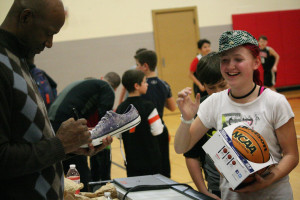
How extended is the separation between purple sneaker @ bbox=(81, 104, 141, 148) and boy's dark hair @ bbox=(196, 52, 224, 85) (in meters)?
0.58

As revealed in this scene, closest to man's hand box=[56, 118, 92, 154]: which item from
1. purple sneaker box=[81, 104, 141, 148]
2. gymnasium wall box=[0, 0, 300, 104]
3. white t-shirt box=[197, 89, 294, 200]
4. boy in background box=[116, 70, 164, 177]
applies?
purple sneaker box=[81, 104, 141, 148]

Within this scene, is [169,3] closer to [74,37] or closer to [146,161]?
[74,37]

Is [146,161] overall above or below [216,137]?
below

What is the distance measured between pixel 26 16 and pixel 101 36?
11.3 meters

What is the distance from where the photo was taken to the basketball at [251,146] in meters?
1.86

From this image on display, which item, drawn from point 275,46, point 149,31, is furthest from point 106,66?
point 275,46

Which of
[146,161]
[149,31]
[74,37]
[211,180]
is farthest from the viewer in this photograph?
[149,31]

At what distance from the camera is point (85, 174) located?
3.74 m

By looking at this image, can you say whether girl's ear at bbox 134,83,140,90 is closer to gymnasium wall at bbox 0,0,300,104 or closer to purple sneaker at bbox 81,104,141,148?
purple sneaker at bbox 81,104,141,148

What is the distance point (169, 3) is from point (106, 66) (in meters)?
3.06

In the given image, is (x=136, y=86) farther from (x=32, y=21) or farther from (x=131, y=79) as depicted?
(x=32, y=21)

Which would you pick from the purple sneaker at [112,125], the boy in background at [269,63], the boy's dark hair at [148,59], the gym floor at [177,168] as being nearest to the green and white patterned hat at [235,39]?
the purple sneaker at [112,125]

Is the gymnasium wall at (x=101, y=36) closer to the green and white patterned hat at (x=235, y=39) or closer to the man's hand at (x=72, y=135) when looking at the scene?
the green and white patterned hat at (x=235, y=39)

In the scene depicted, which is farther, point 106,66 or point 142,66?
point 106,66
